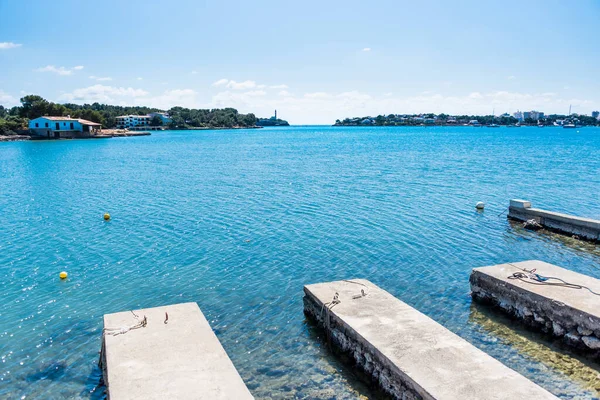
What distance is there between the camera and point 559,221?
22109mm

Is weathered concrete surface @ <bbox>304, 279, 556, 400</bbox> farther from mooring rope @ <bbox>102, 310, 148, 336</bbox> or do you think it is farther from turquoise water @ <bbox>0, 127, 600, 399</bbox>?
mooring rope @ <bbox>102, 310, 148, 336</bbox>

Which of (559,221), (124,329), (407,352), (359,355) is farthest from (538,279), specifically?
(124,329)

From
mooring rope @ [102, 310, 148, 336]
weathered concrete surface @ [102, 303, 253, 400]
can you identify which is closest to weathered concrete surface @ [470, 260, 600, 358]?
weathered concrete surface @ [102, 303, 253, 400]

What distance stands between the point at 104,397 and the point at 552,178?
43.7 meters

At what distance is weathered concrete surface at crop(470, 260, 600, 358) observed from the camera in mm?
10750

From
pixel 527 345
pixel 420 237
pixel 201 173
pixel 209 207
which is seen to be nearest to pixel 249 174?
pixel 201 173

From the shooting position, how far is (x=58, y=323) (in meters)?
12.8

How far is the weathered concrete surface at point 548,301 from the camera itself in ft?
35.3

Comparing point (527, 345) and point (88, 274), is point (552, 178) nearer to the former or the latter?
point (527, 345)

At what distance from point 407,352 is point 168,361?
15.4 feet

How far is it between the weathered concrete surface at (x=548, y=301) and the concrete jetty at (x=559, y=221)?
796 centimetres

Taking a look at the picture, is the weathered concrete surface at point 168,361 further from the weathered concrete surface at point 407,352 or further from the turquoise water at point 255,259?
the weathered concrete surface at point 407,352

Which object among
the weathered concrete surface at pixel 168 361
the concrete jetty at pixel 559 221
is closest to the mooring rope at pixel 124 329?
the weathered concrete surface at pixel 168 361

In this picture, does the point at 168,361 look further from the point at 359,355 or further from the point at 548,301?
the point at 548,301
